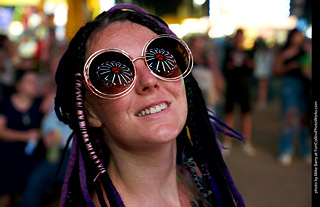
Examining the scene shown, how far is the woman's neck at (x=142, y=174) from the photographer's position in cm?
125

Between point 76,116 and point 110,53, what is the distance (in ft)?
1.04

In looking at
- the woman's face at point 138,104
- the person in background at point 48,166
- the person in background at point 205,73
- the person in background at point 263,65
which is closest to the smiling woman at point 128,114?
the woman's face at point 138,104

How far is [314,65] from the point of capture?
137 centimetres

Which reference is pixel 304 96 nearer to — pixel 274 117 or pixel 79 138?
A: pixel 274 117

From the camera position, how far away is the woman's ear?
4.17ft

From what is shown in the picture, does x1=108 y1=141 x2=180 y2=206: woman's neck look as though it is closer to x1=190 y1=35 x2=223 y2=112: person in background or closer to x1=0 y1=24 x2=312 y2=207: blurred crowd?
x1=0 y1=24 x2=312 y2=207: blurred crowd

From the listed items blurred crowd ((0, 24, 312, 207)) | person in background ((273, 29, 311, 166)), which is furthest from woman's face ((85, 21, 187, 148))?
person in background ((273, 29, 311, 166))

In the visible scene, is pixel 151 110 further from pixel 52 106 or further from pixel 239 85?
pixel 239 85

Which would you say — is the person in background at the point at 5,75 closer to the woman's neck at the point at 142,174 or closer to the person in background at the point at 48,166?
the person in background at the point at 48,166

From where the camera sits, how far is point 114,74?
117cm

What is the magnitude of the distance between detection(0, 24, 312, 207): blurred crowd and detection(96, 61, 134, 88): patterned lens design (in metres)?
2.06

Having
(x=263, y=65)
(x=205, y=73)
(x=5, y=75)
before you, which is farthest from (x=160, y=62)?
(x=263, y=65)

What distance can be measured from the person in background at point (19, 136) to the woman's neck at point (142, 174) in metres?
2.78

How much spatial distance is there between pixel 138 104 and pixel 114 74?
5.6 inches
